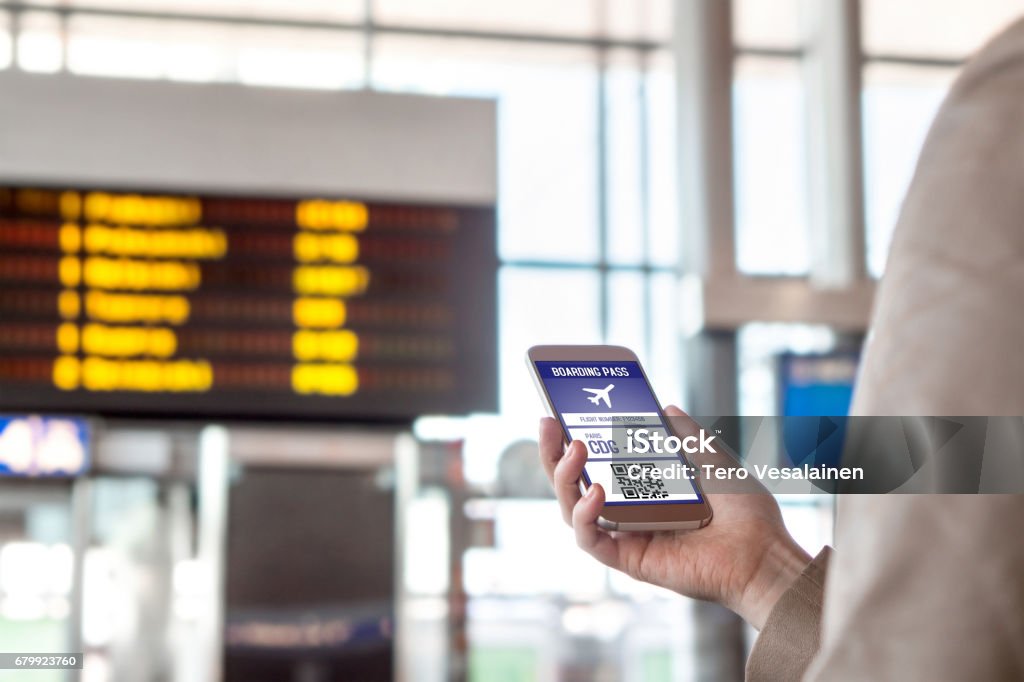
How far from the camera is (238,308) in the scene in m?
4.59

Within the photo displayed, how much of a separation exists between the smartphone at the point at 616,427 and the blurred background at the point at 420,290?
580 mm

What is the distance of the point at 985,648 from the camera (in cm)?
50

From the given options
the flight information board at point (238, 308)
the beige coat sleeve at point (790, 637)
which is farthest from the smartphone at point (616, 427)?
the flight information board at point (238, 308)

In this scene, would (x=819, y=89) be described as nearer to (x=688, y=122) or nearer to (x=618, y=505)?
(x=688, y=122)

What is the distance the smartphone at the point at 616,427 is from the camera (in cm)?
124

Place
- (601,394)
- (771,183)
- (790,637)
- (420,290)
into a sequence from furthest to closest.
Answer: (771,183), (420,290), (601,394), (790,637)

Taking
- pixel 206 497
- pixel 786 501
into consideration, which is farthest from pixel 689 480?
pixel 786 501

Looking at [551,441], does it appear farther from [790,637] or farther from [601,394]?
[790,637]

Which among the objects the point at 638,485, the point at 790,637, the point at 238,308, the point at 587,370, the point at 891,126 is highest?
the point at 891,126

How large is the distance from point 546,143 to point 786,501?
299 centimetres

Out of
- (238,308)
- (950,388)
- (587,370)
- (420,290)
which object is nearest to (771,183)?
(420,290)

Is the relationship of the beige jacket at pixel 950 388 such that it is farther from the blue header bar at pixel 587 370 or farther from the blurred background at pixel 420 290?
the blurred background at pixel 420 290

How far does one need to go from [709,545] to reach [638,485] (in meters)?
0.11

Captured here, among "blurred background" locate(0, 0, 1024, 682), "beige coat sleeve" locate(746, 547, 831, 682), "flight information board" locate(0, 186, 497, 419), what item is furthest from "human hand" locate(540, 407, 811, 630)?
"flight information board" locate(0, 186, 497, 419)
